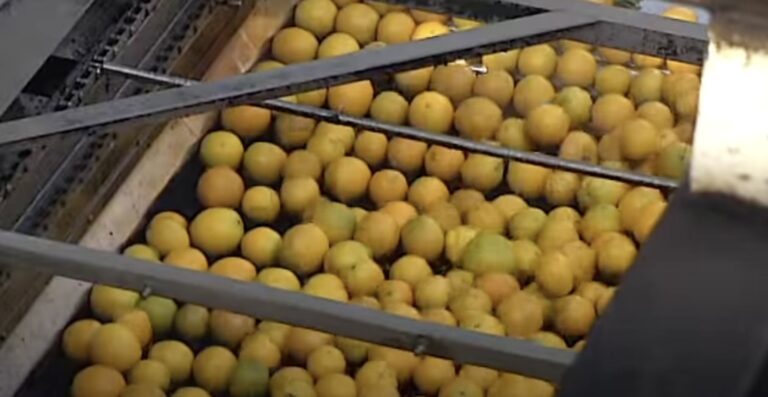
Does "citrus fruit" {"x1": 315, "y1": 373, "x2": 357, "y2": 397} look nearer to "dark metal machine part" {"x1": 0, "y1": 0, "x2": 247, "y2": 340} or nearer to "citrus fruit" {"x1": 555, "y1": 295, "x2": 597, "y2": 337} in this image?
"citrus fruit" {"x1": 555, "y1": 295, "x2": 597, "y2": 337}

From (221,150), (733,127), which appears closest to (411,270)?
(221,150)

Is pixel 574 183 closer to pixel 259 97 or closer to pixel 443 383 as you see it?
pixel 443 383

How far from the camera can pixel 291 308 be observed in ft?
4.50

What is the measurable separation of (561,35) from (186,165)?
0.74 metres

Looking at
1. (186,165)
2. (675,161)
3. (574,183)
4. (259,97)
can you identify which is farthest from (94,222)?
(675,161)

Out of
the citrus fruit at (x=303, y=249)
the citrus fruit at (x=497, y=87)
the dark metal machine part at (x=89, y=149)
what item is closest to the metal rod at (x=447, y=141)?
the dark metal machine part at (x=89, y=149)

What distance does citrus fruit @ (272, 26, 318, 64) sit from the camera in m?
2.29

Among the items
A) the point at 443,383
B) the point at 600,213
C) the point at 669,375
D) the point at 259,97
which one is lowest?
the point at 443,383

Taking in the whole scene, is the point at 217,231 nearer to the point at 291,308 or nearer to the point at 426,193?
the point at 426,193

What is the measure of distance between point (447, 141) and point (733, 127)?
1.31 metres

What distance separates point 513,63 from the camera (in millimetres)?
2307

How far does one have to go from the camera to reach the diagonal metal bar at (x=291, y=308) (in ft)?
4.36

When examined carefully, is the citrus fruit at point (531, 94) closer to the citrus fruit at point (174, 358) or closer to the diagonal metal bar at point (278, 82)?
the diagonal metal bar at point (278, 82)

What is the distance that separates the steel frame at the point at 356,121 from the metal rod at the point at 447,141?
A: 0.61ft
